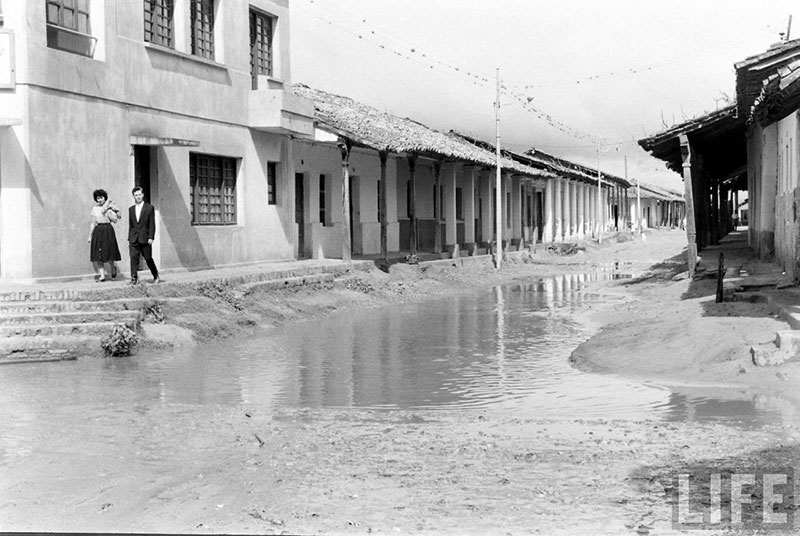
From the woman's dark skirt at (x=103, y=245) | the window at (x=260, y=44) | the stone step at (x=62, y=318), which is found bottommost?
the stone step at (x=62, y=318)

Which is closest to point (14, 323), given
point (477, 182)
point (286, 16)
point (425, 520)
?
point (425, 520)

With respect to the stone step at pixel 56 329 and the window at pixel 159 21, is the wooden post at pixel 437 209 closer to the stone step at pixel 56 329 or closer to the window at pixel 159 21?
the window at pixel 159 21

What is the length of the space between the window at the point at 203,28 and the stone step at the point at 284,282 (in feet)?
16.3

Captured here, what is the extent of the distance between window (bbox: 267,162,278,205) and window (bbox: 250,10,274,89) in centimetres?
184

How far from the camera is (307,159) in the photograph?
25.4 metres

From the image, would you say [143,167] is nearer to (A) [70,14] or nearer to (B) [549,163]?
(A) [70,14]

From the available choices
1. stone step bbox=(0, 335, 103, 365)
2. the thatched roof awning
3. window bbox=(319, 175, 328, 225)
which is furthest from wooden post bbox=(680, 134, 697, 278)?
stone step bbox=(0, 335, 103, 365)

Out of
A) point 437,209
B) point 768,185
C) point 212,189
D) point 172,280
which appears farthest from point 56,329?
point 437,209

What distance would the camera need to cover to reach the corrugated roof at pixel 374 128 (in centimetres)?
2472

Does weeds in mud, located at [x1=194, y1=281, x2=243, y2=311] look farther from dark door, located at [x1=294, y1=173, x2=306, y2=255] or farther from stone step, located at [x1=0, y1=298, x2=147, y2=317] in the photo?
dark door, located at [x1=294, y1=173, x2=306, y2=255]

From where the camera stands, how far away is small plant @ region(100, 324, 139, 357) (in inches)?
490

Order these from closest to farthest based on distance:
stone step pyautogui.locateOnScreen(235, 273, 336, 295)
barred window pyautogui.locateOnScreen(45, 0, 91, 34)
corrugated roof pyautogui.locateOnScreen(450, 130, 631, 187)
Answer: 1. barred window pyautogui.locateOnScreen(45, 0, 91, 34)
2. stone step pyautogui.locateOnScreen(235, 273, 336, 295)
3. corrugated roof pyautogui.locateOnScreen(450, 130, 631, 187)

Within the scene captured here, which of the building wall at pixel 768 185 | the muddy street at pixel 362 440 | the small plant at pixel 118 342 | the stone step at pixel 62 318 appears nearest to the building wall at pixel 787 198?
the building wall at pixel 768 185

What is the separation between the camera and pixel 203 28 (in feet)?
66.9
